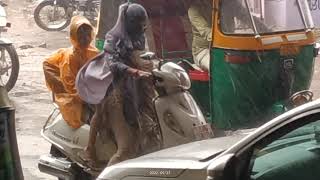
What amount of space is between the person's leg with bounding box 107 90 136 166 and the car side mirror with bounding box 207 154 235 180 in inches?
95.9

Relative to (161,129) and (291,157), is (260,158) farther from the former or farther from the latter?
(161,129)

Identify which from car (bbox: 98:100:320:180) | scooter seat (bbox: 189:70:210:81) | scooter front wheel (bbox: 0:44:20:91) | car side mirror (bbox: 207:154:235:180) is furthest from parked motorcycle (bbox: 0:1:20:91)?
car side mirror (bbox: 207:154:235:180)

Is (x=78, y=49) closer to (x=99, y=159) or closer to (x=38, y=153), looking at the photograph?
(x=99, y=159)

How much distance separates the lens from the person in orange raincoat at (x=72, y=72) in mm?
6070

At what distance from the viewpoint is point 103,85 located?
5746 millimetres

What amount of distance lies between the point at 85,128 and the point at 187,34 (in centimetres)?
238

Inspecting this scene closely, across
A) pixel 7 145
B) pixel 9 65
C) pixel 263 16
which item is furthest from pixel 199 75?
pixel 9 65

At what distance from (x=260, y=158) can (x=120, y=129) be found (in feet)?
7.80

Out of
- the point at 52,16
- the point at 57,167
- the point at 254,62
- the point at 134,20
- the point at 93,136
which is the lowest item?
the point at 52,16

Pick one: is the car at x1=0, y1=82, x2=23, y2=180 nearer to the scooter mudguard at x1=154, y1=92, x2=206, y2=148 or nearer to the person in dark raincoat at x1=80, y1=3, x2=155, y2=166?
the person in dark raincoat at x1=80, y1=3, x2=155, y2=166

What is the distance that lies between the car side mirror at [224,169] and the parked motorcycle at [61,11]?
46.7 ft

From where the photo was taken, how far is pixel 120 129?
5.67m

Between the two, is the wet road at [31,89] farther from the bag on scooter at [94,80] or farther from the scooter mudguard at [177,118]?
the scooter mudguard at [177,118]

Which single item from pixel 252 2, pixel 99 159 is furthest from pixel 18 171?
Result: pixel 252 2
